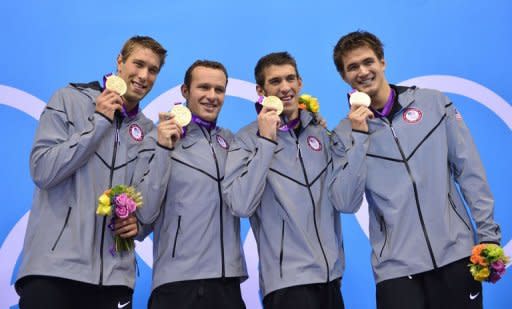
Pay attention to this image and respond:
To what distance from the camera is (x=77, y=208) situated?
304 centimetres

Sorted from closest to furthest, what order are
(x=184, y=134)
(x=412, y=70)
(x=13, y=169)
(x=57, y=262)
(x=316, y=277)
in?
(x=57, y=262) → (x=316, y=277) → (x=184, y=134) → (x=13, y=169) → (x=412, y=70)

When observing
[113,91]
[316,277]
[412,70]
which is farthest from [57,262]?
[412,70]

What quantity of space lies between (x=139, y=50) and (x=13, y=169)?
148cm

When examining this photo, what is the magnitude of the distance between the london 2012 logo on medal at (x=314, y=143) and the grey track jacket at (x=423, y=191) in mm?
328

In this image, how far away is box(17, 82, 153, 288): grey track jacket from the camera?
9.64 ft

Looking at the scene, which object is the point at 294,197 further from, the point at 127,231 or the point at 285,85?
the point at 127,231

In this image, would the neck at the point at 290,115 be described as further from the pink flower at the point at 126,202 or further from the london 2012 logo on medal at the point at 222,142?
the pink flower at the point at 126,202

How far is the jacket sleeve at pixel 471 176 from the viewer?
3.06m

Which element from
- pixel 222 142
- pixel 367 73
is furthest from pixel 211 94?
pixel 367 73

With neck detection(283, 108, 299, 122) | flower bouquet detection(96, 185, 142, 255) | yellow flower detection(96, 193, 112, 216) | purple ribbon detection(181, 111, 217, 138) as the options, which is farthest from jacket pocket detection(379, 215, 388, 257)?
yellow flower detection(96, 193, 112, 216)

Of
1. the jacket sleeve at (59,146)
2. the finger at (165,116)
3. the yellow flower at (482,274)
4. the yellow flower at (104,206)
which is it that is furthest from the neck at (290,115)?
the yellow flower at (482,274)

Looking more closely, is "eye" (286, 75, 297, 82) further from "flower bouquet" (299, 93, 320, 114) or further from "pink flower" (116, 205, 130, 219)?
"pink flower" (116, 205, 130, 219)

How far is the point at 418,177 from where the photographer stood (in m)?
3.12

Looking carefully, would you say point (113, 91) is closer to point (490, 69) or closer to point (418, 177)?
point (418, 177)
